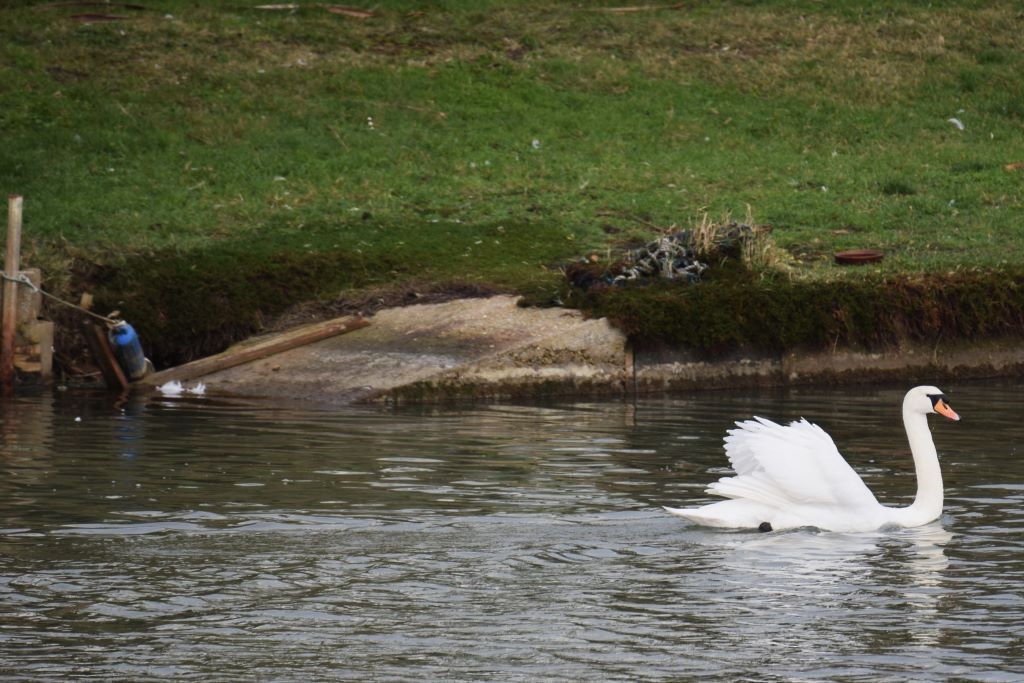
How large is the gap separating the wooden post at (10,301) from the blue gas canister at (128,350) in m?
0.99

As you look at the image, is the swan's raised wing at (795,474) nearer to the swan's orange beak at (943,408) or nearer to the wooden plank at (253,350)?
the swan's orange beak at (943,408)

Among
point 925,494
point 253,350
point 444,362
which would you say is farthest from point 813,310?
point 925,494

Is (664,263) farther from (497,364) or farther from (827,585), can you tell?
(827,585)

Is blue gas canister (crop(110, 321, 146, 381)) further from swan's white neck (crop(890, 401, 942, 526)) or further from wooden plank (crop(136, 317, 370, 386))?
swan's white neck (crop(890, 401, 942, 526))

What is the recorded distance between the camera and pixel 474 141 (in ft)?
81.8

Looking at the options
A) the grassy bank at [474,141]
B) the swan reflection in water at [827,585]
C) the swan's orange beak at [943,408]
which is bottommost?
the swan reflection in water at [827,585]

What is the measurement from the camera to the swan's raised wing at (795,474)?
423 inches

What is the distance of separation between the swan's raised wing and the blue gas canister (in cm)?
815

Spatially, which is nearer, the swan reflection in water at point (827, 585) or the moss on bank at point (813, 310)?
the swan reflection in water at point (827, 585)

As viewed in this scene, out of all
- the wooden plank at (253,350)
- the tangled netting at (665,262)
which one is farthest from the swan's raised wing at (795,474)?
the tangled netting at (665,262)

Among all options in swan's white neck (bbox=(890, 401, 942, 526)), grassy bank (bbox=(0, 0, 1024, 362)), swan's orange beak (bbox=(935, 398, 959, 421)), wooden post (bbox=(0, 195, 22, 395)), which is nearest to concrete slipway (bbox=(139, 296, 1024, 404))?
grassy bank (bbox=(0, 0, 1024, 362))

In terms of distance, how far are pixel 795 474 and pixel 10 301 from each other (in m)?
9.42

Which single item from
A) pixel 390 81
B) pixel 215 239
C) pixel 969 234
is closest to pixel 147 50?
pixel 390 81

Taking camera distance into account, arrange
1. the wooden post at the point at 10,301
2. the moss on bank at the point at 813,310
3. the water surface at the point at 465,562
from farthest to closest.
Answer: the moss on bank at the point at 813,310 → the wooden post at the point at 10,301 → the water surface at the point at 465,562
